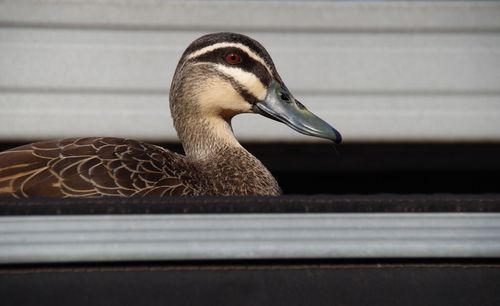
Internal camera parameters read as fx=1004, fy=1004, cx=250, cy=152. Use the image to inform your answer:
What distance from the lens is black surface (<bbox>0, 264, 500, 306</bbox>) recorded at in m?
1.79

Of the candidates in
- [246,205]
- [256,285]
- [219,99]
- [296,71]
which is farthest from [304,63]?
[256,285]

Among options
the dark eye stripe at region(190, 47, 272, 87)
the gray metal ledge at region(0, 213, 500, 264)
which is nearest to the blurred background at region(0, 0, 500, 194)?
the dark eye stripe at region(190, 47, 272, 87)

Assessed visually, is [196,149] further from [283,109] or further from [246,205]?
[246,205]

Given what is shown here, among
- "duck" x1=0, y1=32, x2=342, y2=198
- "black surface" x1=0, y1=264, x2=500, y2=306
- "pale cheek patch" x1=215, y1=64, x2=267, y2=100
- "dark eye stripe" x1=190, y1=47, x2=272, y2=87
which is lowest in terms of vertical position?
"duck" x1=0, y1=32, x2=342, y2=198

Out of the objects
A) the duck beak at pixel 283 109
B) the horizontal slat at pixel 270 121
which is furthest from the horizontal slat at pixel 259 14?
the duck beak at pixel 283 109

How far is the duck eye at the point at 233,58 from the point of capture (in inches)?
185

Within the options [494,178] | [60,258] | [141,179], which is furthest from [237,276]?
[494,178]

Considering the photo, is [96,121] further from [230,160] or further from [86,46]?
[230,160]

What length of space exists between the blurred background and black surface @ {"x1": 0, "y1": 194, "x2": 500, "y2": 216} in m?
3.63

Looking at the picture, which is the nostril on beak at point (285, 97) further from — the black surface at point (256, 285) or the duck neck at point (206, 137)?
the black surface at point (256, 285)

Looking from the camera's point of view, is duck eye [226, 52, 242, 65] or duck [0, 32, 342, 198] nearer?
duck [0, 32, 342, 198]

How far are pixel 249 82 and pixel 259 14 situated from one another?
1.09 metres

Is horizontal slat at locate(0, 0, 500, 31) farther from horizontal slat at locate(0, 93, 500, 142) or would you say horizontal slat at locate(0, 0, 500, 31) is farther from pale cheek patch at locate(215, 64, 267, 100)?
pale cheek patch at locate(215, 64, 267, 100)

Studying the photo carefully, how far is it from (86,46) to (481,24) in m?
2.28
